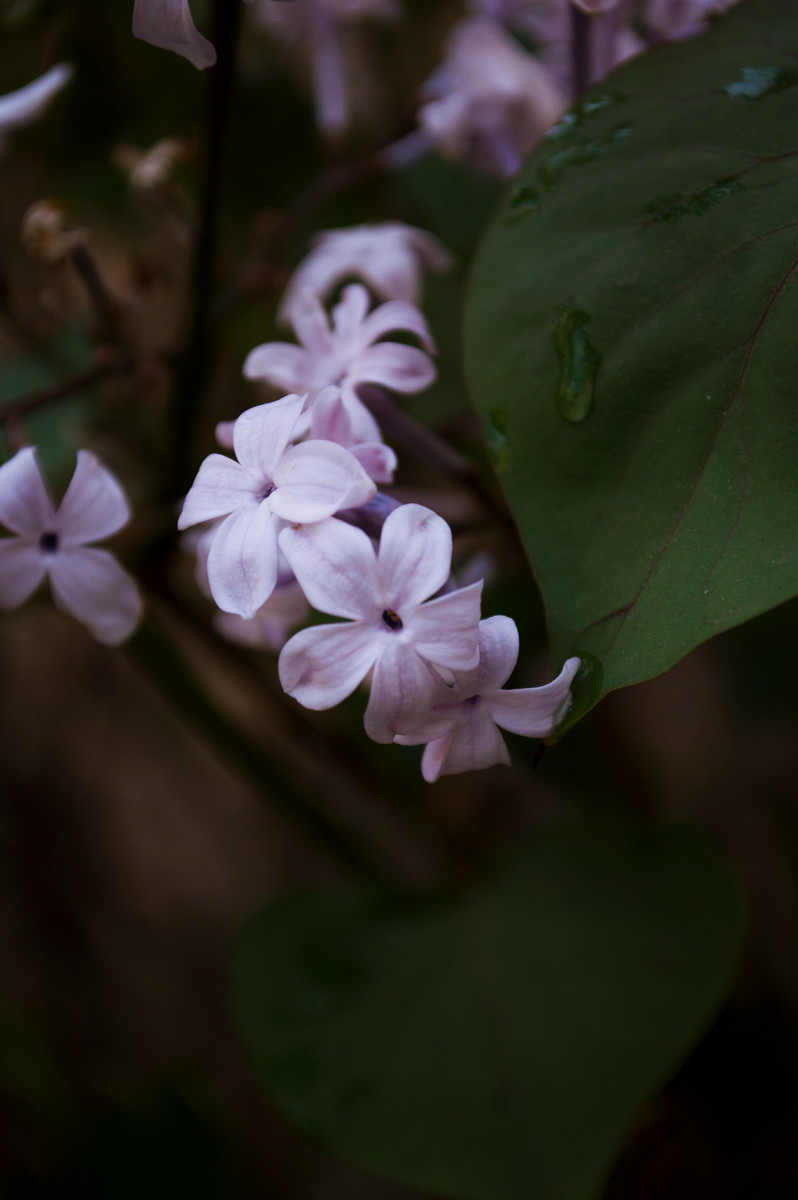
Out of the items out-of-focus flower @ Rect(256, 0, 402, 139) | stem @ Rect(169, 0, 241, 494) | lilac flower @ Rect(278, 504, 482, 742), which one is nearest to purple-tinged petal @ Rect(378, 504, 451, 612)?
lilac flower @ Rect(278, 504, 482, 742)

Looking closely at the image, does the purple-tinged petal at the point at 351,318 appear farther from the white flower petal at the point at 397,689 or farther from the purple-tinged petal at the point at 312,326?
A: the white flower petal at the point at 397,689

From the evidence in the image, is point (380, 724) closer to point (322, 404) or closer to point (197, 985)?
point (322, 404)

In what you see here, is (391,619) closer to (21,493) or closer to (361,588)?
(361,588)

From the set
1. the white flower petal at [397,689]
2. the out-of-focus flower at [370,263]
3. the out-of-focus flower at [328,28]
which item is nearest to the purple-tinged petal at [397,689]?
the white flower petal at [397,689]

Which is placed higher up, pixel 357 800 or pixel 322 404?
pixel 322 404

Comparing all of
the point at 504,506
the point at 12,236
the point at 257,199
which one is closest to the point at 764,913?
the point at 504,506
